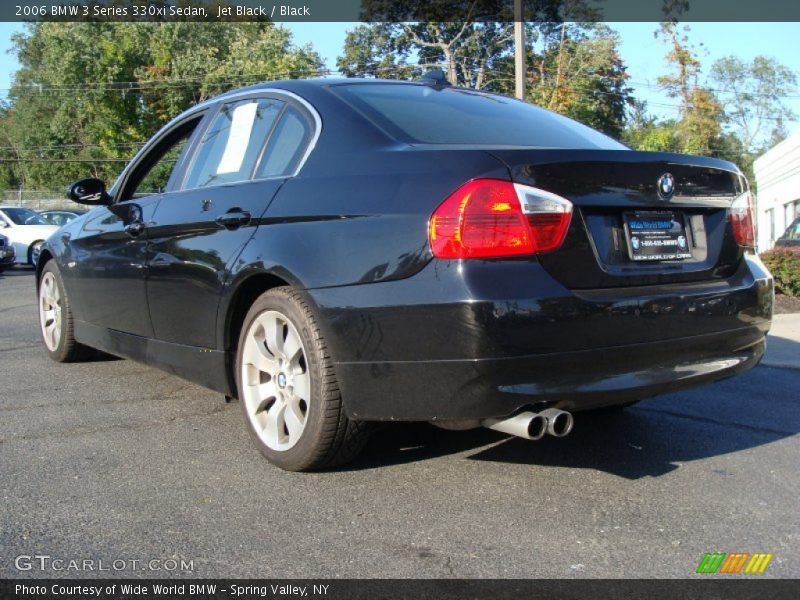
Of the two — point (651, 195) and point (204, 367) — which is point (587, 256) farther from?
point (204, 367)

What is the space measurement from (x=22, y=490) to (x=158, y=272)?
1.34 meters

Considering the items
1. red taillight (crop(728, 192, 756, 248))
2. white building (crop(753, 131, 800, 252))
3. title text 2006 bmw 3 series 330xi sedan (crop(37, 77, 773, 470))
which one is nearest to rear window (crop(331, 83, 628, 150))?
title text 2006 bmw 3 series 330xi sedan (crop(37, 77, 773, 470))

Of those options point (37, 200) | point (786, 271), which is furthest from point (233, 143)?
point (37, 200)

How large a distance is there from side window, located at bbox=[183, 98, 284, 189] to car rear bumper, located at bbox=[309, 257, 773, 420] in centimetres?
109

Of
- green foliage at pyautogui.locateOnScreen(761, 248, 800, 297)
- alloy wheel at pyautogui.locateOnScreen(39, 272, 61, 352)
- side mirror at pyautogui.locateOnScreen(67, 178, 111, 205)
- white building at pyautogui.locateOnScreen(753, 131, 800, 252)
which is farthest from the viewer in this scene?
white building at pyautogui.locateOnScreen(753, 131, 800, 252)

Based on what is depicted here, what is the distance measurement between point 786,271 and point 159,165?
860cm

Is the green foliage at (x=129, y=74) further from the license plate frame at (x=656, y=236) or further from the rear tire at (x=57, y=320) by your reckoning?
the license plate frame at (x=656, y=236)

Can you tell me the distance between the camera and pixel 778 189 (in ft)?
88.6

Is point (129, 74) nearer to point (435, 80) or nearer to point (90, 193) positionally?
point (90, 193)

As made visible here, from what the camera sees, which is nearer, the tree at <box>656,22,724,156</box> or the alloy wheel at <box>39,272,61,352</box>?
the alloy wheel at <box>39,272,61,352</box>

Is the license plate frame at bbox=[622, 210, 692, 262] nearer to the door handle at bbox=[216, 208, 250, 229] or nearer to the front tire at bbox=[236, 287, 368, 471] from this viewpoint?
the front tire at bbox=[236, 287, 368, 471]

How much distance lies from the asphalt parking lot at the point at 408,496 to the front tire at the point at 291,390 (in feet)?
0.46

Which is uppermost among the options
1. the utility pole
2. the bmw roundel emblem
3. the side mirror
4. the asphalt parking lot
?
the utility pole

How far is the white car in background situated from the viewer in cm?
1973
